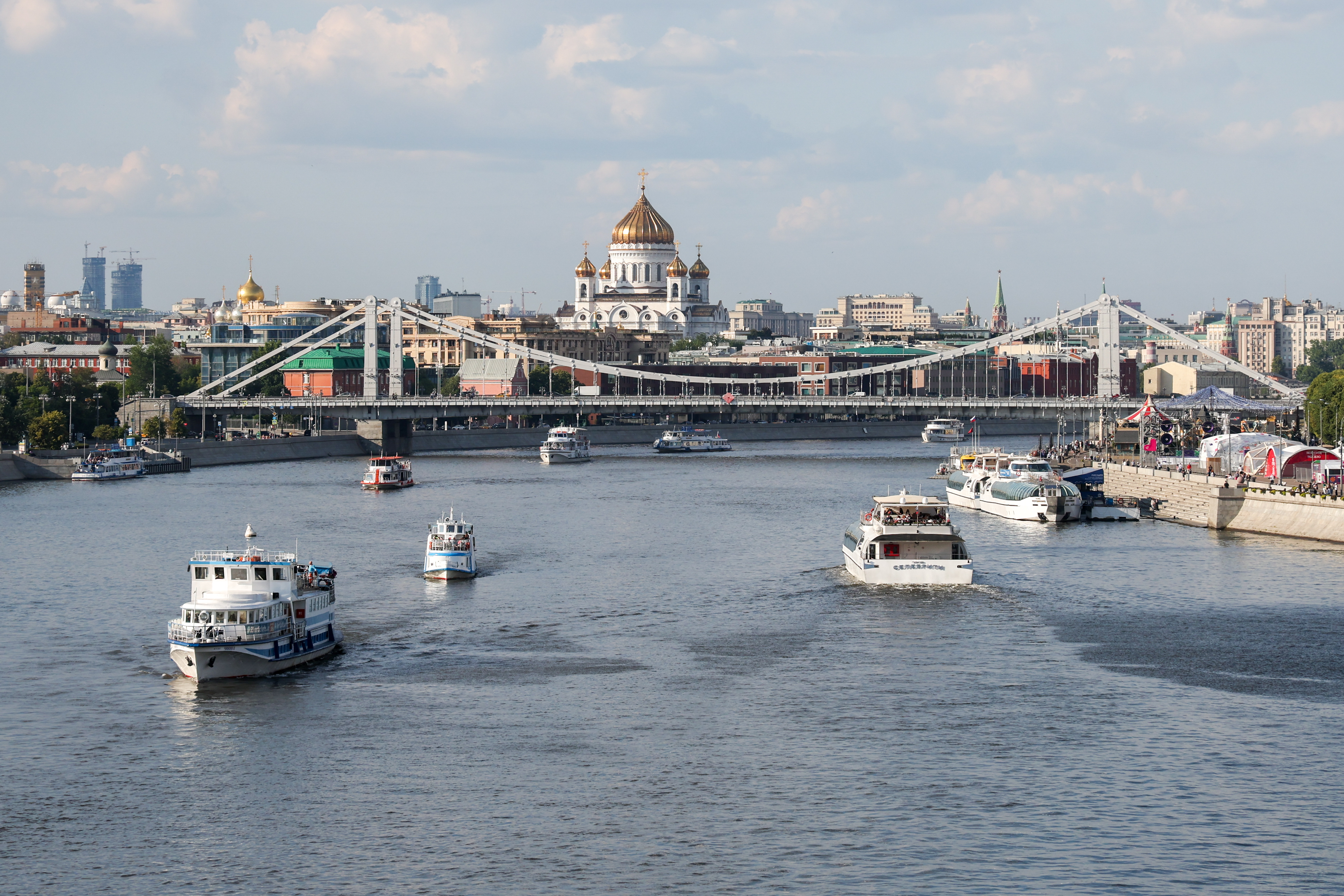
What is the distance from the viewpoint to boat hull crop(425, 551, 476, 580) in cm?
4456

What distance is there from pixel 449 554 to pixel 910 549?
33.9 ft

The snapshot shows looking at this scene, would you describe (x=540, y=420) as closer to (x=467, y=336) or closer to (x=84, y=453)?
(x=467, y=336)

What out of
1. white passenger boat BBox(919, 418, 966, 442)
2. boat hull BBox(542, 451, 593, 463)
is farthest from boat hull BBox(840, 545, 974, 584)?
white passenger boat BBox(919, 418, 966, 442)

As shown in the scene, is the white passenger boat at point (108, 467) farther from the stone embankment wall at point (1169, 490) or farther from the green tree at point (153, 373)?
the stone embankment wall at point (1169, 490)

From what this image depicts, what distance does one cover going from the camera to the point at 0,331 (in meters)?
169

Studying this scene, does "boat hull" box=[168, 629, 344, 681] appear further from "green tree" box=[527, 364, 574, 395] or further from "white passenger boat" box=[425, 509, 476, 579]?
"green tree" box=[527, 364, 574, 395]

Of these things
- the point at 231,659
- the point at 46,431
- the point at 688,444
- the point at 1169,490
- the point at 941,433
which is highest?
the point at 46,431

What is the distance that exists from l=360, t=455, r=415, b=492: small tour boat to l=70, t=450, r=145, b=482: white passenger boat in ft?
34.1

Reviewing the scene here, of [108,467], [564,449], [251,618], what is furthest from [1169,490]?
[108,467]

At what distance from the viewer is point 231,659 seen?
32062mm

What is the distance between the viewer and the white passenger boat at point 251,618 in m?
31.9

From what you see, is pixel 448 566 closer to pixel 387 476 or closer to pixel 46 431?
pixel 387 476

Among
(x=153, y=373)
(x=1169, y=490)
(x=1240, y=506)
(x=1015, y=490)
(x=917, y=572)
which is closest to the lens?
(x=917, y=572)

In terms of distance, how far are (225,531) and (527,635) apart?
831 inches
